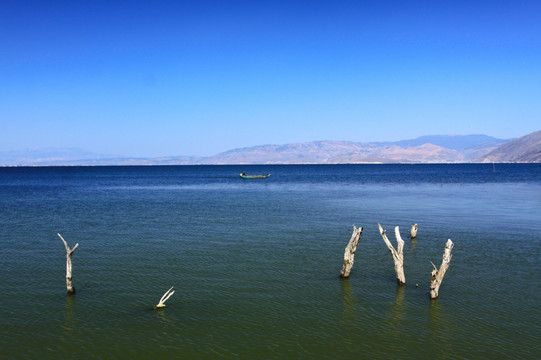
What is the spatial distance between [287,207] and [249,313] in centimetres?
3634

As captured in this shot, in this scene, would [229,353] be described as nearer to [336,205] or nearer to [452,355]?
[452,355]

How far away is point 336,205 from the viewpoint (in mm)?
56906

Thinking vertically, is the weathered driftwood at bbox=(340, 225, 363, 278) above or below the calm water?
above

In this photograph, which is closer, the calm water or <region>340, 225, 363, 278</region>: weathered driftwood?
the calm water

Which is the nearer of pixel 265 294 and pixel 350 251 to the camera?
pixel 265 294

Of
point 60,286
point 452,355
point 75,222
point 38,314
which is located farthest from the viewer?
point 75,222

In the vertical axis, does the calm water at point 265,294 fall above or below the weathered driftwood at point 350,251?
below

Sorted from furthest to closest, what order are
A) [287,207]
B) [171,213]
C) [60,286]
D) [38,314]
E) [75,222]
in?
[287,207] → [171,213] → [75,222] → [60,286] → [38,314]

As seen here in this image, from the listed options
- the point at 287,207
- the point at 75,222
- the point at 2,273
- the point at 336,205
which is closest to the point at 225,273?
the point at 2,273

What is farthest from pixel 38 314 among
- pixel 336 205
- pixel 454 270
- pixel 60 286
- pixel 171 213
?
pixel 336 205

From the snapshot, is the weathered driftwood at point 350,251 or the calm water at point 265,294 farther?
the weathered driftwood at point 350,251

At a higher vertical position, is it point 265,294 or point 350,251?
point 350,251

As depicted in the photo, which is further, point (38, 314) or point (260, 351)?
point (38, 314)

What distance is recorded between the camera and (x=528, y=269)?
24.2m
